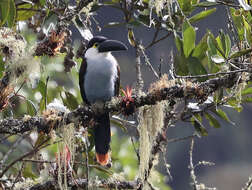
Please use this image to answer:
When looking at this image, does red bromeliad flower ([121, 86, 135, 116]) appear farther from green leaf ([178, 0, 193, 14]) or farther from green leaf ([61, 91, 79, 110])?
green leaf ([61, 91, 79, 110])

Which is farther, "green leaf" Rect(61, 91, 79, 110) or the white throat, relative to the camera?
the white throat

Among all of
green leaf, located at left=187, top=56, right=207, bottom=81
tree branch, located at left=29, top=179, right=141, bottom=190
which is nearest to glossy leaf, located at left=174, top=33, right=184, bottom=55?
green leaf, located at left=187, top=56, right=207, bottom=81

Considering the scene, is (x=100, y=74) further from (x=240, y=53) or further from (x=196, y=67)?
(x=240, y=53)

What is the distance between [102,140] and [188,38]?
0.86 m

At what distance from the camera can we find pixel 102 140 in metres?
3.41

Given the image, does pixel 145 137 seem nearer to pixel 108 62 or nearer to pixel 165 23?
pixel 165 23

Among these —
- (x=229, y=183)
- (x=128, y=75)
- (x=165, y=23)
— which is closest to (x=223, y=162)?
(x=229, y=183)

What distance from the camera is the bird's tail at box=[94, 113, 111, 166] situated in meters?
3.36

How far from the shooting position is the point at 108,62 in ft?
12.0

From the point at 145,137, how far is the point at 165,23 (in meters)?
0.76

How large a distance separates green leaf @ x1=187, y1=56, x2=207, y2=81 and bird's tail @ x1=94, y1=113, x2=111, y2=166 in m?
0.66

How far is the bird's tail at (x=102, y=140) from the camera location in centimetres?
336

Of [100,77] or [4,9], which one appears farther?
[100,77]

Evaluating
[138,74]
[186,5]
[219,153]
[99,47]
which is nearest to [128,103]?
[138,74]
